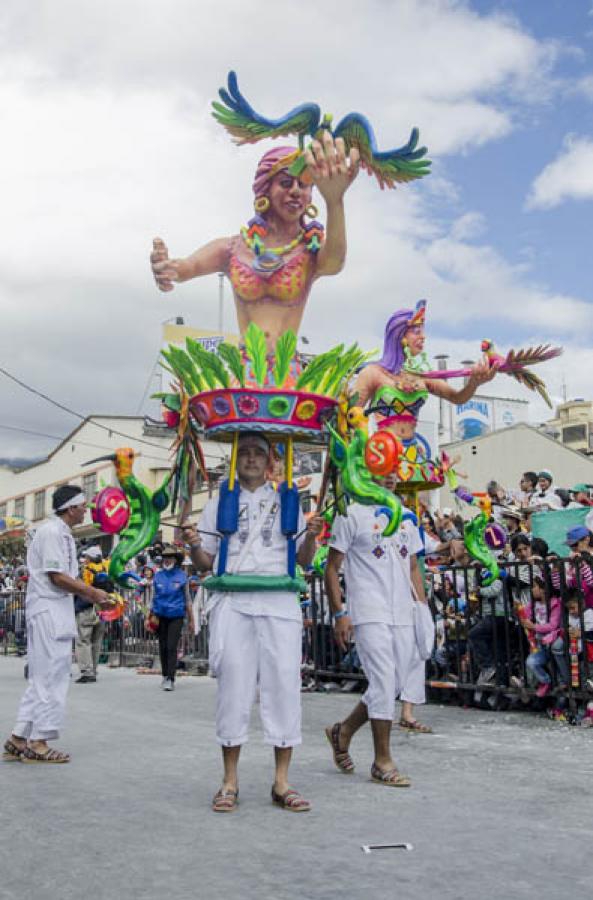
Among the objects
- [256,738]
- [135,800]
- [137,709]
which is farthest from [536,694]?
[135,800]

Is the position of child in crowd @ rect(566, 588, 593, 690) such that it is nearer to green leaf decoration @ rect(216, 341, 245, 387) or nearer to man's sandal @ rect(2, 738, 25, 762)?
green leaf decoration @ rect(216, 341, 245, 387)

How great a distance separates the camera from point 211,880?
335 centimetres

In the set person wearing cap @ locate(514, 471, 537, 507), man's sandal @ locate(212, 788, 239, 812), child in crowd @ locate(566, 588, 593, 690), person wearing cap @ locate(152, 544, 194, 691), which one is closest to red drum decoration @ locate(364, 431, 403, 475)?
man's sandal @ locate(212, 788, 239, 812)

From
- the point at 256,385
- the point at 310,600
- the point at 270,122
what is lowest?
the point at 310,600

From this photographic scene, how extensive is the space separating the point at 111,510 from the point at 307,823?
203 cm

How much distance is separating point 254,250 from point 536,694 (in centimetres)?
450

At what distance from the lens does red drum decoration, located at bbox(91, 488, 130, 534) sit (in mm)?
5332

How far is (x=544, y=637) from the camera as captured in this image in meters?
7.91

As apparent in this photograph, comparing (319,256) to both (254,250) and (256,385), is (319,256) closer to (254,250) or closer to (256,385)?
(254,250)

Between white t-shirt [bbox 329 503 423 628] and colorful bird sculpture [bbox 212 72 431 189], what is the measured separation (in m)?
2.14

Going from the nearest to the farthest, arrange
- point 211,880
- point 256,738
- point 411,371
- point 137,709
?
point 211,880 → point 256,738 → point 411,371 → point 137,709

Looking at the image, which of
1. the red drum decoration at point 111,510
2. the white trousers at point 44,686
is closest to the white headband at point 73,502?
the white trousers at point 44,686

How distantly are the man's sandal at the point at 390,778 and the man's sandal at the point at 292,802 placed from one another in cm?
70

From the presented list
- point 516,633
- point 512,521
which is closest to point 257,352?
point 516,633
